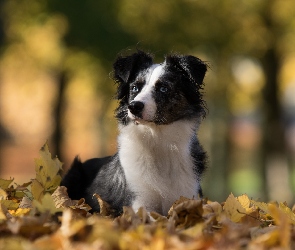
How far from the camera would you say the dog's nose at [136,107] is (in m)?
5.41

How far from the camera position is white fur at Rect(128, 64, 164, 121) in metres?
5.51

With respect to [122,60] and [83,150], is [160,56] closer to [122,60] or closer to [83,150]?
[122,60]

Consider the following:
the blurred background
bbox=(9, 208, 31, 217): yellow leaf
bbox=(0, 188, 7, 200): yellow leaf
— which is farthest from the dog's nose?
the blurred background

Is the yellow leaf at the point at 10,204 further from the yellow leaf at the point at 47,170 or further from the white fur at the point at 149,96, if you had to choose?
the white fur at the point at 149,96

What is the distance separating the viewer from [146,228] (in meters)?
3.58

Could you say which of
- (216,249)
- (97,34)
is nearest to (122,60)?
(216,249)

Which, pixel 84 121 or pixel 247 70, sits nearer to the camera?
pixel 247 70

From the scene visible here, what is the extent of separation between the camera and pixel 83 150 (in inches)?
1588

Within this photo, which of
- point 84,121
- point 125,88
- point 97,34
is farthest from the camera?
point 84,121

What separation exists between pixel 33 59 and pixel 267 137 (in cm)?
870

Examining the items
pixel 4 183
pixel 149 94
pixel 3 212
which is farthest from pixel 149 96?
pixel 3 212

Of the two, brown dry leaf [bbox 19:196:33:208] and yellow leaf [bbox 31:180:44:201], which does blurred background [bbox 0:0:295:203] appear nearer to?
yellow leaf [bbox 31:180:44:201]

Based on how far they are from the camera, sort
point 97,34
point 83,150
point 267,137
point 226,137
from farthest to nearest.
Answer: point 83,150 < point 226,137 < point 267,137 < point 97,34

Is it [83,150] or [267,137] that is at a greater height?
[267,137]
